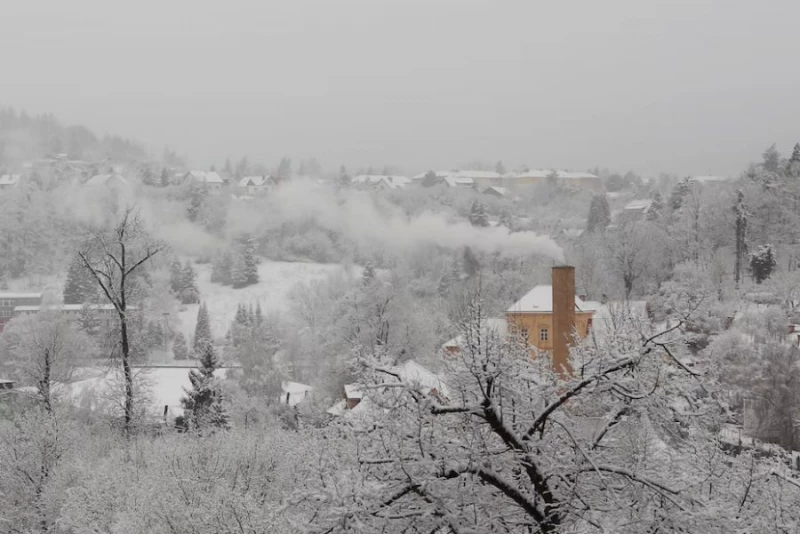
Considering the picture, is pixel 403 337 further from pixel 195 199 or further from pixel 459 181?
pixel 459 181

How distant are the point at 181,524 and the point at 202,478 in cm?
141

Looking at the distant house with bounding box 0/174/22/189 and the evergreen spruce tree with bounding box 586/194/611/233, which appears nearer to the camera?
the evergreen spruce tree with bounding box 586/194/611/233

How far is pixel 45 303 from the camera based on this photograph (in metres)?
63.3

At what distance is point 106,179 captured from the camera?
104 metres

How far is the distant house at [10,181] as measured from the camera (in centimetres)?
10182

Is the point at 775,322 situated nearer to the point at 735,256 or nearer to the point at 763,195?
the point at 735,256

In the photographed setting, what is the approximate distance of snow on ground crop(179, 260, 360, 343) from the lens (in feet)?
208

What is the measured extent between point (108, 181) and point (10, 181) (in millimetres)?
15001

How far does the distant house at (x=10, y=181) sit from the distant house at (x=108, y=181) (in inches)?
337

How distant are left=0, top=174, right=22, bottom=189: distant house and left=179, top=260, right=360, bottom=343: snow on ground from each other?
36.3m

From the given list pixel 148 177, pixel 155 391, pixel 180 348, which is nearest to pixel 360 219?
pixel 148 177

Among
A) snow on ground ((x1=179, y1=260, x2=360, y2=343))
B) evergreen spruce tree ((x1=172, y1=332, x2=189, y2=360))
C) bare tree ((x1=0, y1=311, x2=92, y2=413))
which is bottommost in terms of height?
evergreen spruce tree ((x1=172, y1=332, x2=189, y2=360))

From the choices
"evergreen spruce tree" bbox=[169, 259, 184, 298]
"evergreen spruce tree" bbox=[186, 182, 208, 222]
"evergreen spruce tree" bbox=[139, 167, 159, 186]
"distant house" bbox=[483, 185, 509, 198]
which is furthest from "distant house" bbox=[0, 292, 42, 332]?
"distant house" bbox=[483, 185, 509, 198]

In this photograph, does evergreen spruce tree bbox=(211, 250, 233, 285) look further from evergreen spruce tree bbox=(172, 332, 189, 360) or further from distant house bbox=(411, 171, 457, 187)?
distant house bbox=(411, 171, 457, 187)
